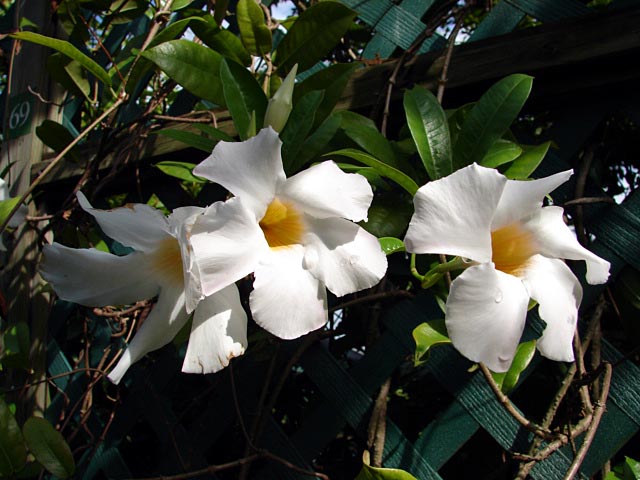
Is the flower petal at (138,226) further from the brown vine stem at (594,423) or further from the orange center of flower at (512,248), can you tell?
the brown vine stem at (594,423)

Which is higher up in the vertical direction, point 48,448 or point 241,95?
point 241,95

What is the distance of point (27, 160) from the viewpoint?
1.58 meters

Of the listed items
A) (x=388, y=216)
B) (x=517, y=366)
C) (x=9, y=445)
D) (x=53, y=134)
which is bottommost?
(x=9, y=445)

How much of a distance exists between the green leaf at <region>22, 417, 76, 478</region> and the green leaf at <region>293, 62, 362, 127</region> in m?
0.75

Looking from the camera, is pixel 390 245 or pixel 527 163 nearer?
pixel 390 245

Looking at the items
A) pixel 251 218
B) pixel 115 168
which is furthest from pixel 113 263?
pixel 115 168

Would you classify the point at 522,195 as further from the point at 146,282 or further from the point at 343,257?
the point at 146,282

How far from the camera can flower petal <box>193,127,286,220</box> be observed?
0.52 meters

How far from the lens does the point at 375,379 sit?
98 centimetres

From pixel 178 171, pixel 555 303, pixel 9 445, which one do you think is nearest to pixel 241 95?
pixel 178 171

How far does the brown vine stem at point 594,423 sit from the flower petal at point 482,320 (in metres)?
0.38

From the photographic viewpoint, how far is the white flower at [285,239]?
0.49m

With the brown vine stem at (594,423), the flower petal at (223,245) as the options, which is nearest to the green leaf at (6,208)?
the flower petal at (223,245)

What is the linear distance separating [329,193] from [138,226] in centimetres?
21
